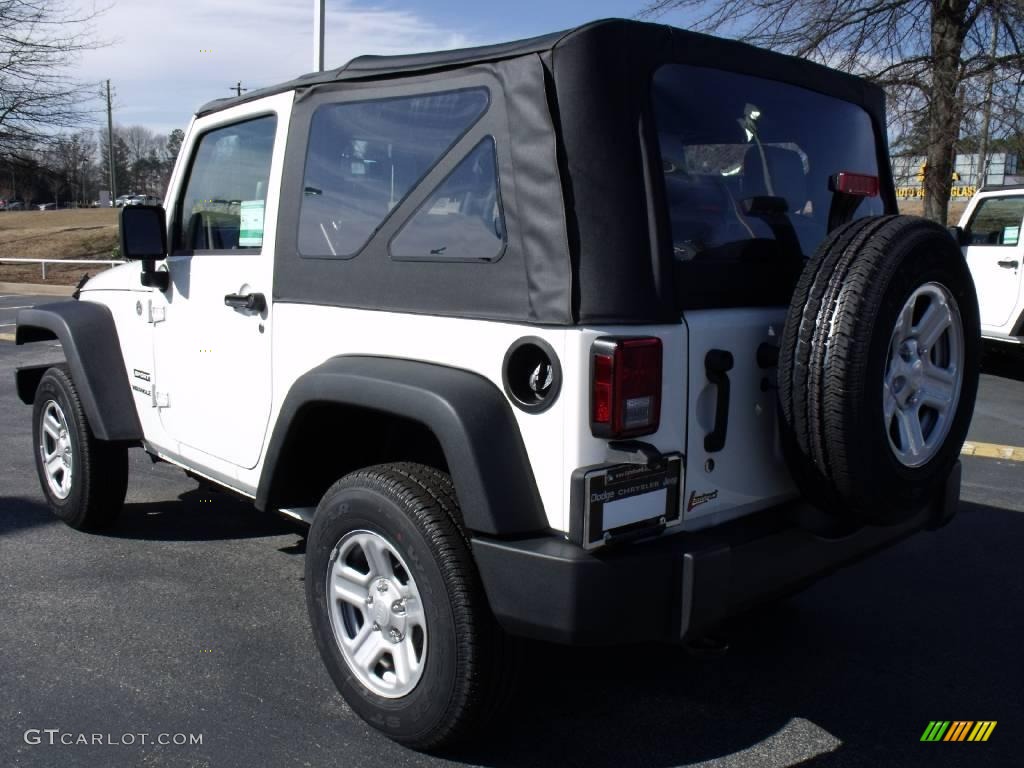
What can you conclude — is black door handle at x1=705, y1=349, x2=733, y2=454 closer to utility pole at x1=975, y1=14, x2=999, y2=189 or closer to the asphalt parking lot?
the asphalt parking lot

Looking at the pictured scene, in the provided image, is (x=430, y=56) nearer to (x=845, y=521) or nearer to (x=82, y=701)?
(x=845, y=521)

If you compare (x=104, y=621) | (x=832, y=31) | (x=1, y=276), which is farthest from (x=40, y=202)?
(x=104, y=621)

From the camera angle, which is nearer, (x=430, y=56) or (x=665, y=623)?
(x=665, y=623)

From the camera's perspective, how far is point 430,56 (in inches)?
114

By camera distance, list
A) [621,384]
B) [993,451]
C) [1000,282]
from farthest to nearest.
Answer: [1000,282], [993,451], [621,384]

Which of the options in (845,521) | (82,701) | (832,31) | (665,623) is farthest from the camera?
(832,31)

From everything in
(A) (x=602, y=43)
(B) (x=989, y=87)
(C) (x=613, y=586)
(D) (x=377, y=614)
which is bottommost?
(D) (x=377, y=614)

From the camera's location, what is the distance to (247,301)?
3.46 meters

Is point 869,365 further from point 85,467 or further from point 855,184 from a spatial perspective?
point 85,467

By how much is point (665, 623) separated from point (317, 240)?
167 cm

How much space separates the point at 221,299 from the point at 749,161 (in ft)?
6.42

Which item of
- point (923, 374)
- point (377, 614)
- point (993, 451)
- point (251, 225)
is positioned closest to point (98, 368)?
point (251, 225)

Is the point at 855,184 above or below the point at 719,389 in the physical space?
above

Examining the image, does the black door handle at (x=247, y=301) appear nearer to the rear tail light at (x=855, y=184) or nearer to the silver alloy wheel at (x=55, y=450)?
the silver alloy wheel at (x=55, y=450)
